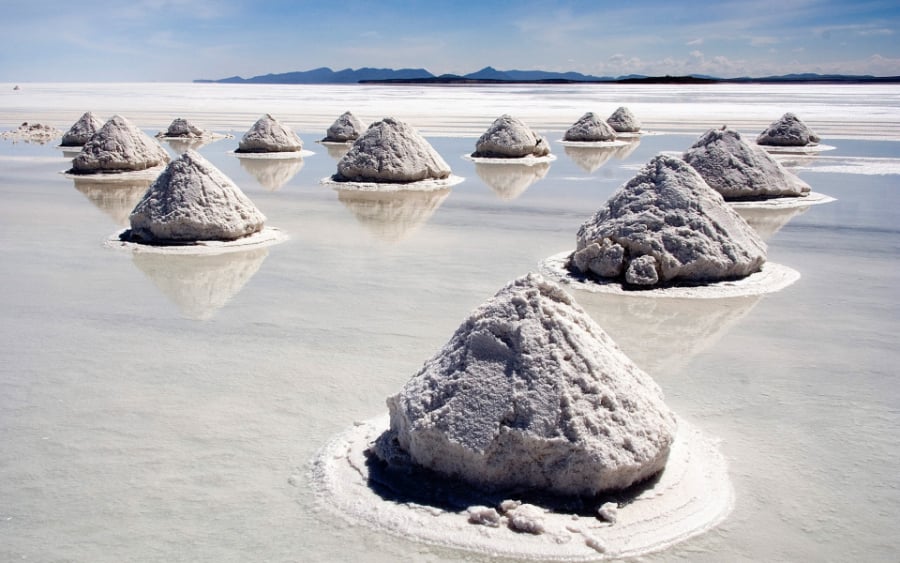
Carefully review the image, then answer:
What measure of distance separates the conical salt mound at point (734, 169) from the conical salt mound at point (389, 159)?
4046mm

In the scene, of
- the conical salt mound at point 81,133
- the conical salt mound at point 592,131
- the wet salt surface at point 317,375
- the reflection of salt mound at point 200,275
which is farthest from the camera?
the conical salt mound at point 592,131

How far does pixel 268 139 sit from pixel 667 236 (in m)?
12.9

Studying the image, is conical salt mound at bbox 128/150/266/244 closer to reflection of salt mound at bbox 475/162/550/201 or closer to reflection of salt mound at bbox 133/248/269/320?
reflection of salt mound at bbox 133/248/269/320

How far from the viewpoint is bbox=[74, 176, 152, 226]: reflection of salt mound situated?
10.7 meters

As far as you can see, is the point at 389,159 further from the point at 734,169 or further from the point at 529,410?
the point at 529,410

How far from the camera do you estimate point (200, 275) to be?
727 cm

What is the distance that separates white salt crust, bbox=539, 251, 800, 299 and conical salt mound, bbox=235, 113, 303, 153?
12.1 metres

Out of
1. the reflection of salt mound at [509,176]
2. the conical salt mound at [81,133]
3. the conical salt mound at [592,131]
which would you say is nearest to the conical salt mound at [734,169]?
the reflection of salt mound at [509,176]

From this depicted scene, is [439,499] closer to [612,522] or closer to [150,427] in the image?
[612,522]

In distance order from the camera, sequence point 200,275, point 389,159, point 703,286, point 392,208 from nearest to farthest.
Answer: point 703,286 → point 200,275 → point 392,208 → point 389,159

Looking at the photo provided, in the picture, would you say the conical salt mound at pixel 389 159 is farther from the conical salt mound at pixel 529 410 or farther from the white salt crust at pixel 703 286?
the conical salt mound at pixel 529 410

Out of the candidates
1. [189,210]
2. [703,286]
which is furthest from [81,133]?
[703,286]

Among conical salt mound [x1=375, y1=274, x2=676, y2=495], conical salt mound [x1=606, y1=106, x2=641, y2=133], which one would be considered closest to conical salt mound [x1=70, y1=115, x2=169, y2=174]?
conical salt mound [x1=375, y1=274, x2=676, y2=495]

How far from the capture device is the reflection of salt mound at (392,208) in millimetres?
9453
